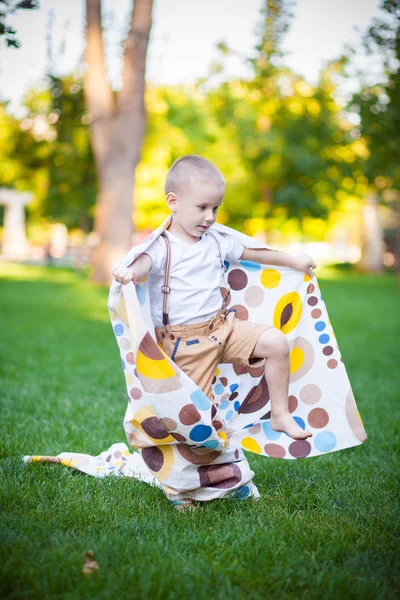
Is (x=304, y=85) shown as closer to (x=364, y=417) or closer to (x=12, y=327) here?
(x=12, y=327)

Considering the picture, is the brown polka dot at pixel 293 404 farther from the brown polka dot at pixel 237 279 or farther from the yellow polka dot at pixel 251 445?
the brown polka dot at pixel 237 279

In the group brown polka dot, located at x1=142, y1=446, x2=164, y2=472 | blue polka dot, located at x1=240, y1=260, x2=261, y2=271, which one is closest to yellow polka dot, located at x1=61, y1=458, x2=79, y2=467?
brown polka dot, located at x1=142, y1=446, x2=164, y2=472

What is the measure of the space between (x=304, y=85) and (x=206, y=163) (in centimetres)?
3028

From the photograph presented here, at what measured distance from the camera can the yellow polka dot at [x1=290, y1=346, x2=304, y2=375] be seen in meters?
3.74

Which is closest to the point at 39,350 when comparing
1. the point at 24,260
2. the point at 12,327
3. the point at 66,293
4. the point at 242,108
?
the point at 12,327

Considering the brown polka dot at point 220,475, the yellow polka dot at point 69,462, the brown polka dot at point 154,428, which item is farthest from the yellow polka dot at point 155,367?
the yellow polka dot at point 69,462

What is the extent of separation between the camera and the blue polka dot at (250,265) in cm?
377

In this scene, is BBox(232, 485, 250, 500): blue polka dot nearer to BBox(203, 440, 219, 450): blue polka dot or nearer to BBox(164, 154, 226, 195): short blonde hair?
BBox(203, 440, 219, 450): blue polka dot

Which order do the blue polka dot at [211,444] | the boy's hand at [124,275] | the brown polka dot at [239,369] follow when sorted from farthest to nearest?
the brown polka dot at [239,369] < the blue polka dot at [211,444] < the boy's hand at [124,275]

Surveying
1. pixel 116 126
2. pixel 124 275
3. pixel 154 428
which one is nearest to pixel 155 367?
pixel 154 428

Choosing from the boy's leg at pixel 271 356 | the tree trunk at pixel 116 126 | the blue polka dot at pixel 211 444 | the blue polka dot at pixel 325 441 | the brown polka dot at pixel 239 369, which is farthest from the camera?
the tree trunk at pixel 116 126

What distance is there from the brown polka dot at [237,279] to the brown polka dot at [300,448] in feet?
3.14

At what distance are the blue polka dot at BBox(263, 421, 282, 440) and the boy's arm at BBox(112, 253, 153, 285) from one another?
3.99ft

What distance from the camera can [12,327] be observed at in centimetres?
1030
